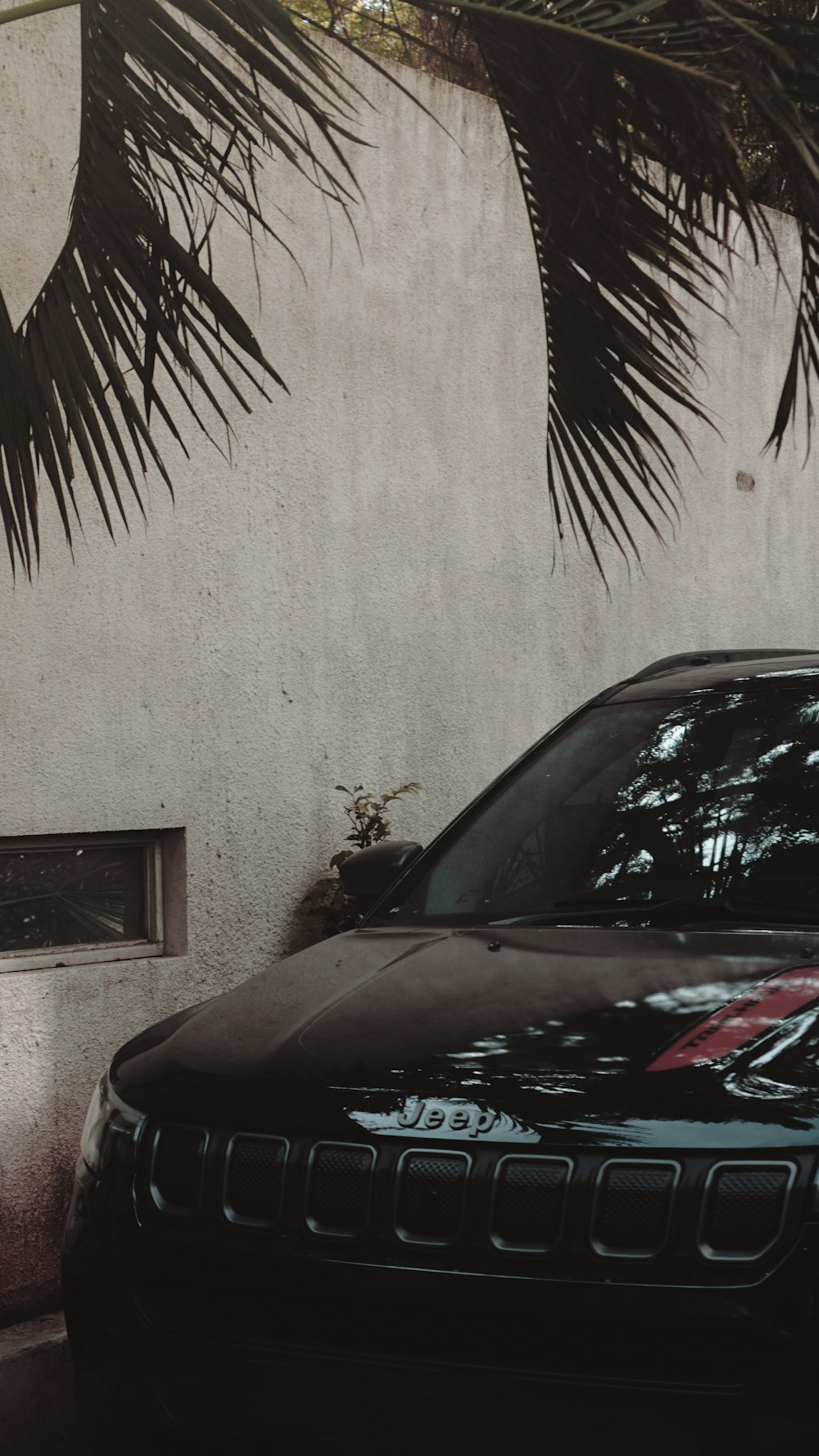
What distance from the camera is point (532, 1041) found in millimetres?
2525

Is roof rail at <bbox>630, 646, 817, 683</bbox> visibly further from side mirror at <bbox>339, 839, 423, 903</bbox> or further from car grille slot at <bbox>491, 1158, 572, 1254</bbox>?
car grille slot at <bbox>491, 1158, 572, 1254</bbox>

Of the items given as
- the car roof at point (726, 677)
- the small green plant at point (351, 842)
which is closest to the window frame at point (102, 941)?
the small green plant at point (351, 842)

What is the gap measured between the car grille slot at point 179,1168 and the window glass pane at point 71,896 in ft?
8.17

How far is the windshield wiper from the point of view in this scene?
3.04 metres

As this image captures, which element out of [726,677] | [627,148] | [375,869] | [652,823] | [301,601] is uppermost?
[627,148]

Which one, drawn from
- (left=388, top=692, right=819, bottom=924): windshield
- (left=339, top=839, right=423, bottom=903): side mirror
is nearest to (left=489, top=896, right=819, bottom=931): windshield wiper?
(left=388, top=692, right=819, bottom=924): windshield

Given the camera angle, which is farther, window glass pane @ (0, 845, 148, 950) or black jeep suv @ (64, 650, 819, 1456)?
window glass pane @ (0, 845, 148, 950)

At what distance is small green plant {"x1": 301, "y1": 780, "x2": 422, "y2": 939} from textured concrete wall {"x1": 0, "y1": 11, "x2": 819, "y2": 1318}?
0.07m

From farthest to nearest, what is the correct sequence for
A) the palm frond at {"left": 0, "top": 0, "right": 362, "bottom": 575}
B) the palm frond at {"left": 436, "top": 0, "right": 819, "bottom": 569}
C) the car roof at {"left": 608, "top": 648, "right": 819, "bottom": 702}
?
the car roof at {"left": 608, "top": 648, "right": 819, "bottom": 702}, the palm frond at {"left": 0, "top": 0, "right": 362, "bottom": 575}, the palm frond at {"left": 436, "top": 0, "right": 819, "bottom": 569}

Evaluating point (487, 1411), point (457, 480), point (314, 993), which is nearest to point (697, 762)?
point (314, 993)

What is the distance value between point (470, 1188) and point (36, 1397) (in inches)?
108

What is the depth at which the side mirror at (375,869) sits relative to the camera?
3.85 m

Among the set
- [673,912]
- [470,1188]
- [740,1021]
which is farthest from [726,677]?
[470,1188]

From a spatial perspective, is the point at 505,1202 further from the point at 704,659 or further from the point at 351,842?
the point at 351,842
